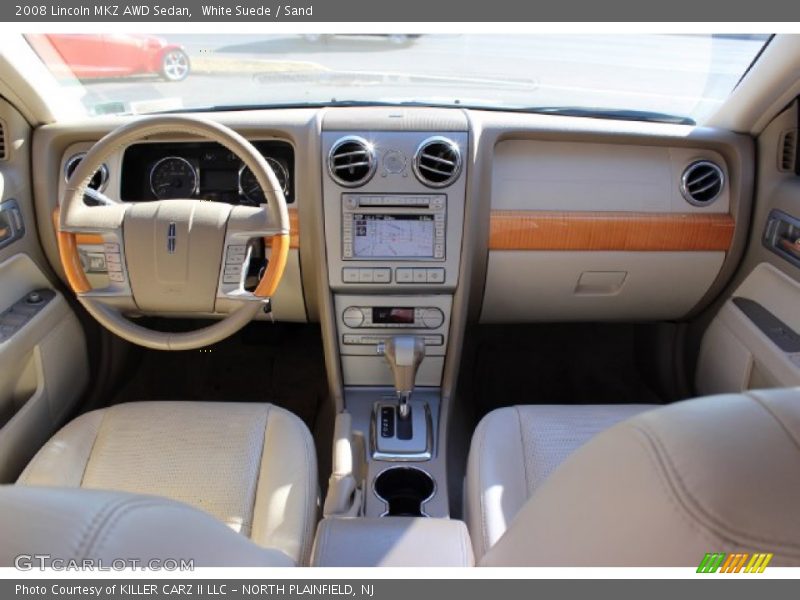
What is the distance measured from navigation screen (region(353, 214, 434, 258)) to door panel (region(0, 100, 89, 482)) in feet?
3.25

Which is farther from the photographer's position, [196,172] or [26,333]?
[196,172]

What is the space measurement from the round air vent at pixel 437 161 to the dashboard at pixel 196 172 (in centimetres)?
41

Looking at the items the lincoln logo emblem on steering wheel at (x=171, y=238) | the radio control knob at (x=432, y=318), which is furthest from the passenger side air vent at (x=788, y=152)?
the lincoln logo emblem on steering wheel at (x=171, y=238)

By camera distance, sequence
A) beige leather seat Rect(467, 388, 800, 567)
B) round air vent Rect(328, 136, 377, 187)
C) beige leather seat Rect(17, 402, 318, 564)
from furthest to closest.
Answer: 1. round air vent Rect(328, 136, 377, 187)
2. beige leather seat Rect(17, 402, 318, 564)
3. beige leather seat Rect(467, 388, 800, 567)

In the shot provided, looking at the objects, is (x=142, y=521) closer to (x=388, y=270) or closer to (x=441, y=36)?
(x=388, y=270)

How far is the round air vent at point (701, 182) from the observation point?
1.99m

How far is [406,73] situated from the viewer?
219cm

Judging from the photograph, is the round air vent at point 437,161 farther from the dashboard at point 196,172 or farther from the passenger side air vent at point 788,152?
the passenger side air vent at point 788,152

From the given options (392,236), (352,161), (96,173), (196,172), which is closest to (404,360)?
(392,236)

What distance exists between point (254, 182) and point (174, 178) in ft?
0.86

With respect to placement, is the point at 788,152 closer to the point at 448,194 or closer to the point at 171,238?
the point at 448,194

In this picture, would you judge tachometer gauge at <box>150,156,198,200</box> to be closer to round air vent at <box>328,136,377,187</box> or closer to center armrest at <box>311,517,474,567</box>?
round air vent at <box>328,136,377,187</box>

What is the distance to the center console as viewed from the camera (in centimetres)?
187

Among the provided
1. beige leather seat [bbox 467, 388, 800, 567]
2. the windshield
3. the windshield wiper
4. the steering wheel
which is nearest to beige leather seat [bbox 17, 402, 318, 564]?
the steering wheel
